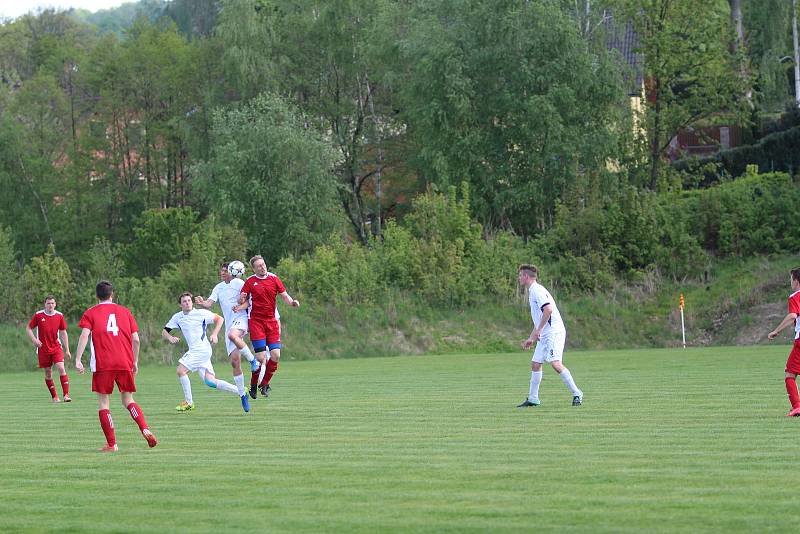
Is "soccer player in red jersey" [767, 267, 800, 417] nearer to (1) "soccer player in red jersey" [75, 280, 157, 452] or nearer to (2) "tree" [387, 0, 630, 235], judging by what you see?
(1) "soccer player in red jersey" [75, 280, 157, 452]

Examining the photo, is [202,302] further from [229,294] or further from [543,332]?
[543,332]

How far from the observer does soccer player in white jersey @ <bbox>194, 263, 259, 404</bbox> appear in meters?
20.4

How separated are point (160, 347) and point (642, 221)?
19835 mm

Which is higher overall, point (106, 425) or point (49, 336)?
point (49, 336)

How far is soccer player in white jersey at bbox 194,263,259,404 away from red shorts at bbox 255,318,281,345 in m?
0.26

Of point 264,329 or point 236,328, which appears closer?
point 264,329

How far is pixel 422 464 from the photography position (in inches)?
469

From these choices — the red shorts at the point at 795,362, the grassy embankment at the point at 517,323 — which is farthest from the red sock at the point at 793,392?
the grassy embankment at the point at 517,323

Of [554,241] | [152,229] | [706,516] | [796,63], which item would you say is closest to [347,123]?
[152,229]

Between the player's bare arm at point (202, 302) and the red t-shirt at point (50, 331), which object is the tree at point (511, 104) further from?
the player's bare arm at point (202, 302)

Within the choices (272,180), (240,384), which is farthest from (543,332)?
(272,180)

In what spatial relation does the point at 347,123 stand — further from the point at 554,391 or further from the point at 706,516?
the point at 706,516

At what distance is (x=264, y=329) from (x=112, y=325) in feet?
22.1

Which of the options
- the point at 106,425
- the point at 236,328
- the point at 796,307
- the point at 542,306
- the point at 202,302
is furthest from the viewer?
the point at 236,328
